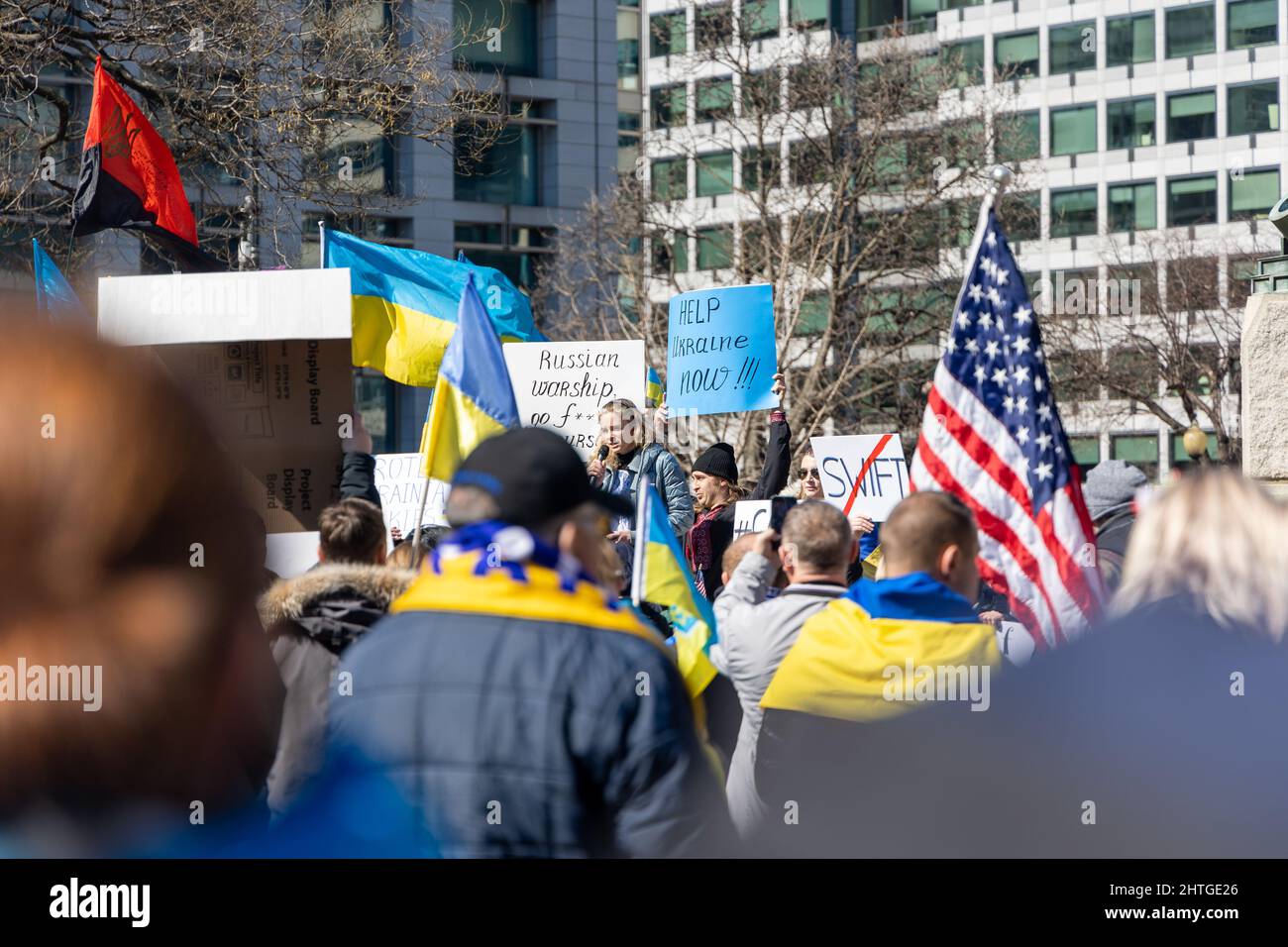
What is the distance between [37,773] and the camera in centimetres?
169

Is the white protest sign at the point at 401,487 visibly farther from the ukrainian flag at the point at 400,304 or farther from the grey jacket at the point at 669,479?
the grey jacket at the point at 669,479

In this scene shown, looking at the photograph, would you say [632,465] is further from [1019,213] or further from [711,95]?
[711,95]

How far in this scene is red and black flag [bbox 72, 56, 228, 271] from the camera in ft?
34.1

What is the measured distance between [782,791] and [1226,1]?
195ft

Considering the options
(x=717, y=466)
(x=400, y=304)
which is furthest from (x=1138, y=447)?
(x=717, y=466)

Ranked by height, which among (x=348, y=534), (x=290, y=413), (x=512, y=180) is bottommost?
(x=348, y=534)

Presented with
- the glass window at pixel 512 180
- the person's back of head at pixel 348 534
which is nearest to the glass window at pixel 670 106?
the glass window at pixel 512 180

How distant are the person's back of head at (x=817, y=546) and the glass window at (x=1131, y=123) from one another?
58.2m

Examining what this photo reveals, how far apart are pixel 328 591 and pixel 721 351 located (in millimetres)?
7121

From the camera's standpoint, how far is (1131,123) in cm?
6056

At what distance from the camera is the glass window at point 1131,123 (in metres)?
60.1

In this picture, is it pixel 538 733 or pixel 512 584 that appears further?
pixel 512 584

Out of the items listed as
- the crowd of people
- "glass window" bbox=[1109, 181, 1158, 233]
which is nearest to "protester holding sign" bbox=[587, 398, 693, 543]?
the crowd of people
